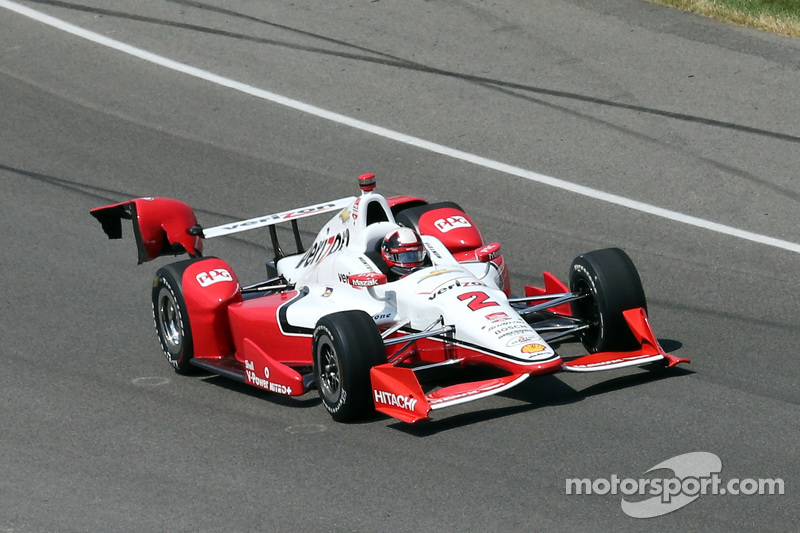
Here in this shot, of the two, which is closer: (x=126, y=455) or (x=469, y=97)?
(x=126, y=455)

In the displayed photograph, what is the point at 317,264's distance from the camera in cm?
945

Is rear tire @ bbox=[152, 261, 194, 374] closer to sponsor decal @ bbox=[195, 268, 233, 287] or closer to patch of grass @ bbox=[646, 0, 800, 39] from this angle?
sponsor decal @ bbox=[195, 268, 233, 287]

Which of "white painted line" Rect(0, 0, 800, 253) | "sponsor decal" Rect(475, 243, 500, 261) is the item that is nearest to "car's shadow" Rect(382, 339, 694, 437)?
"sponsor decal" Rect(475, 243, 500, 261)

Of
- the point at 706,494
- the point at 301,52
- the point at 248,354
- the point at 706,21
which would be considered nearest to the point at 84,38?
the point at 301,52

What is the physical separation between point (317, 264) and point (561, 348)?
190 cm

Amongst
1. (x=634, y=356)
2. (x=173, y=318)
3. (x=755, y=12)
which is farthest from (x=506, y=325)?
(x=755, y=12)

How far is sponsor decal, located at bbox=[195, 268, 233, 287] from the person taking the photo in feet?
30.8

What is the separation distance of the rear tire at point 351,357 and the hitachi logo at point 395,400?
91 mm

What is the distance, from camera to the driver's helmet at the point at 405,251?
882 centimetres

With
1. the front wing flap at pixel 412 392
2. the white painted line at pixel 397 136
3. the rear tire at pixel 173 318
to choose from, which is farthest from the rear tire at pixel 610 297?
the white painted line at pixel 397 136

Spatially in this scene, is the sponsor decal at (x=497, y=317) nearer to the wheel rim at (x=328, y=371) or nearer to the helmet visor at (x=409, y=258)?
the helmet visor at (x=409, y=258)

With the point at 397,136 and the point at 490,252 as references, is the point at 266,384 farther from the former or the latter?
the point at 397,136

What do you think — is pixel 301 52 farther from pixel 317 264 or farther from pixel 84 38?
pixel 317 264

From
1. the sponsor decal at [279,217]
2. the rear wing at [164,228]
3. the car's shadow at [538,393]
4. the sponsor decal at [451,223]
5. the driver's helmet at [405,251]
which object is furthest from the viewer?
the rear wing at [164,228]
